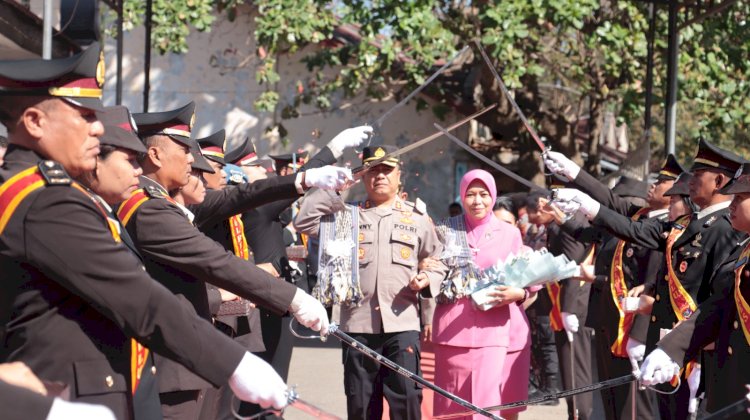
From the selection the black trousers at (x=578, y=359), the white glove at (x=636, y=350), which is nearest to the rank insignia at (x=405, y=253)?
the white glove at (x=636, y=350)

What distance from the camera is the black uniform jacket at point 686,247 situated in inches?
226

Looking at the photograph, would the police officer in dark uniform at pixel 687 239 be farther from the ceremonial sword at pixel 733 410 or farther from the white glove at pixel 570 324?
the white glove at pixel 570 324

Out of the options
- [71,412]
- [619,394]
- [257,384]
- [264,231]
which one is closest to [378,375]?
[264,231]

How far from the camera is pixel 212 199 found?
18.3 ft

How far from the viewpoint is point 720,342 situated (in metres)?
4.73

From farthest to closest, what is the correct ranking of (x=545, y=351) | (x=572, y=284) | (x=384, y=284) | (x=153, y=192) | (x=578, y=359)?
(x=545, y=351) → (x=578, y=359) → (x=572, y=284) → (x=384, y=284) → (x=153, y=192)

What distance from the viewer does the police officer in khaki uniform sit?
700 cm

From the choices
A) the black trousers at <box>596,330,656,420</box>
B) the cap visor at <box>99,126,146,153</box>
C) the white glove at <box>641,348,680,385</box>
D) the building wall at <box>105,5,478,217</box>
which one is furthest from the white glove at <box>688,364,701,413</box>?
the building wall at <box>105,5,478,217</box>

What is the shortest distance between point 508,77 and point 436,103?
3.49 m

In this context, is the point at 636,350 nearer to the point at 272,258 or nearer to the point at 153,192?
the point at 272,258

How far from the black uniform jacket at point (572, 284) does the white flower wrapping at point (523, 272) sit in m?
1.89

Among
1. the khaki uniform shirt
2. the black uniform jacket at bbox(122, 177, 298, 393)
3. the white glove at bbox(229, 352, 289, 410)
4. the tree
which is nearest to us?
the white glove at bbox(229, 352, 289, 410)

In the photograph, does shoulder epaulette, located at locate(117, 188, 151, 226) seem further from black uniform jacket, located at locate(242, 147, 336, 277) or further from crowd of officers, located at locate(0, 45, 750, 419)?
black uniform jacket, located at locate(242, 147, 336, 277)

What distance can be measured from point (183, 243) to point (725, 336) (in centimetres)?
226
